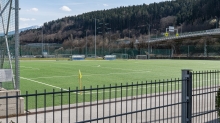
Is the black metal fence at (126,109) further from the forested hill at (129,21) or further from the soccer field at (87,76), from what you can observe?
the forested hill at (129,21)

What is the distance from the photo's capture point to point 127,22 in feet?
530

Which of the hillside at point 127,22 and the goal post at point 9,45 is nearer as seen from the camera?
the goal post at point 9,45

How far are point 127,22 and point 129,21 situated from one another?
1.22 m

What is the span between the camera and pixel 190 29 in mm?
138500

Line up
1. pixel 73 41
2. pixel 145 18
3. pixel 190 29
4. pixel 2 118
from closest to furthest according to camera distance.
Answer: pixel 2 118, pixel 190 29, pixel 73 41, pixel 145 18

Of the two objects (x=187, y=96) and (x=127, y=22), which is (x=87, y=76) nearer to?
(x=187, y=96)

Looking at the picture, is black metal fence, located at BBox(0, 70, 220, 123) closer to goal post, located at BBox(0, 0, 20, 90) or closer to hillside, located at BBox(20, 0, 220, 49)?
goal post, located at BBox(0, 0, 20, 90)

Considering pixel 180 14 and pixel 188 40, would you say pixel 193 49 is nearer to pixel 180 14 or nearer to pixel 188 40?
pixel 188 40

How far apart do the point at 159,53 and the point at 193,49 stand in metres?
9.48

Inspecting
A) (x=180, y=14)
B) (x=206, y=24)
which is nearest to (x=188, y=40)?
(x=206, y=24)

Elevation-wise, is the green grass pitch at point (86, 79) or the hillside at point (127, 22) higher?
the hillside at point (127, 22)

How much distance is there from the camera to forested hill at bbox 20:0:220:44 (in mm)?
144012

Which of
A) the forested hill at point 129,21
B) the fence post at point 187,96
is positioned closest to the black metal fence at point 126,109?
the fence post at point 187,96

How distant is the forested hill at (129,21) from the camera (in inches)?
5670
